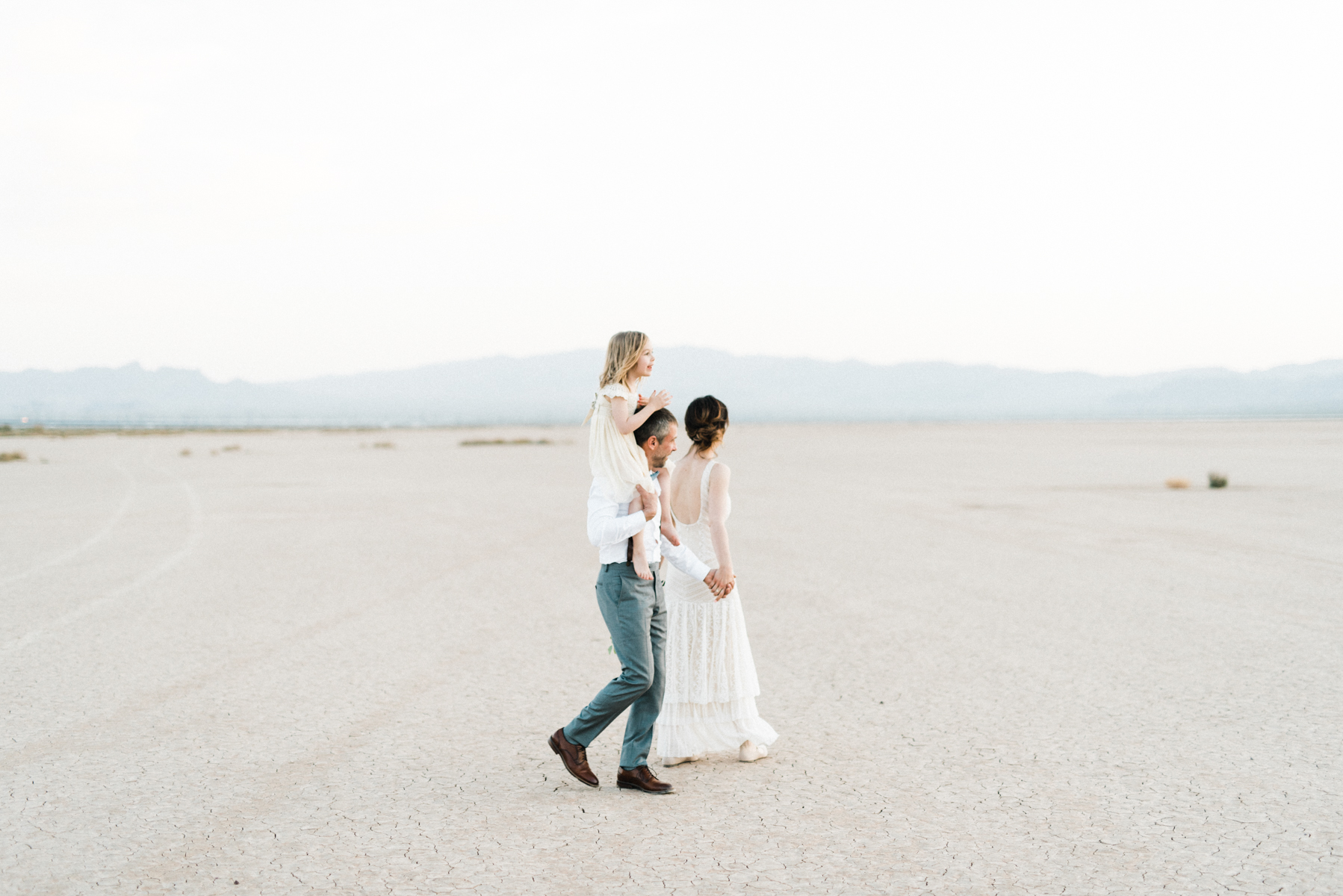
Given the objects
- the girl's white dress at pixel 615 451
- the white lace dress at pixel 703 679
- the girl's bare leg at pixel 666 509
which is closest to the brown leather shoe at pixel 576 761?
the white lace dress at pixel 703 679

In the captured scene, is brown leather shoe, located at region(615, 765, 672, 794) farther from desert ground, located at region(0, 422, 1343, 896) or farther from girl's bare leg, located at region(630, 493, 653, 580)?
girl's bare leg, located at region(630, 493, 653, 580)

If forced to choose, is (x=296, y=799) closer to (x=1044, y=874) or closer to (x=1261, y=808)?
(x=1044, y=874)

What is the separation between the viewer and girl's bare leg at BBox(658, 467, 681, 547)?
4367 mm

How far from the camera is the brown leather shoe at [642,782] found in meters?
4.47

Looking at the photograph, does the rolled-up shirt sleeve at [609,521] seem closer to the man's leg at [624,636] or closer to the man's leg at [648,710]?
the man's leg at [624,636]

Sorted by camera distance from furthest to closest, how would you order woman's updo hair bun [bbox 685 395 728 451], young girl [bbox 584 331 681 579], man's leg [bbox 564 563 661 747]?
woman's updo hair bun [bbox 685 395 728 451]
man's leg [bbox 564 563 661 747]
young girl [bbox 584 331 681 579]

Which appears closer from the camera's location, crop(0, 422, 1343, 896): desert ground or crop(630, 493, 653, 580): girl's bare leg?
crop(0, 422, 1343, 896): desert ground

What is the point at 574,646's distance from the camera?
24.2ft

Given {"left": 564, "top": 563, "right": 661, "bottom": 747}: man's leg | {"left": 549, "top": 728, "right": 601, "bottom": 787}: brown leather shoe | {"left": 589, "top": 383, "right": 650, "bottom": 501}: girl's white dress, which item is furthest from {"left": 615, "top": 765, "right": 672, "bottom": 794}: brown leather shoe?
{"left": 589, "top": 383, "right": 650, "bottom": 501}: girl's white dress

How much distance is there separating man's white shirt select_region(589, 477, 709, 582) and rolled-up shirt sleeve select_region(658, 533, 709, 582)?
1 centimetres

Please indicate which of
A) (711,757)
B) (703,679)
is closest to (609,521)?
(703,679)

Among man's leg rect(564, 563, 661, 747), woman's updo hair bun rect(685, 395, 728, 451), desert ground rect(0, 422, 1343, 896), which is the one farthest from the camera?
woman's updo hair bun rect(685, 395, 728, 451)

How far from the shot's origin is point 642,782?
4480mm

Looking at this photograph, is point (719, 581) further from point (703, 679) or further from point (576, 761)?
point (576, 761)
